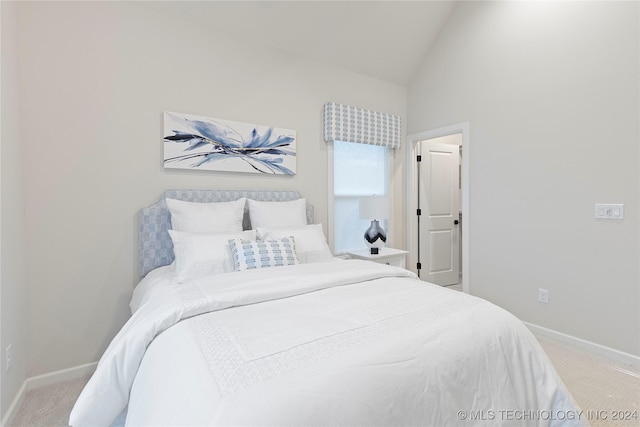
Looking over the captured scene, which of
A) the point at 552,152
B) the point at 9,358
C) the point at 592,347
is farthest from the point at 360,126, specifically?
the point at 9,358

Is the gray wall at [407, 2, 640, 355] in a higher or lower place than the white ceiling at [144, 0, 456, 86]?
lower

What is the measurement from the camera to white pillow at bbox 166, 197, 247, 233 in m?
2.32

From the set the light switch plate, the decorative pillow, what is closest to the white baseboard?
the decorative pillow

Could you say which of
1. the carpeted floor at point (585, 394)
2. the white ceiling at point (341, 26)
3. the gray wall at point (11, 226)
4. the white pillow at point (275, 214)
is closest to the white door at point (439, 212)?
the white ceiling at point (341, 26)

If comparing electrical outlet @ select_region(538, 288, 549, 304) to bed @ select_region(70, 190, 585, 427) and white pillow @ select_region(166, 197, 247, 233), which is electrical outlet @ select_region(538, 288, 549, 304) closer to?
bed @ select_region(70, 190, 585, 427)

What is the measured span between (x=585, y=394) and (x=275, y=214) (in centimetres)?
243

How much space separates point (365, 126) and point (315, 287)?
2.40 metres

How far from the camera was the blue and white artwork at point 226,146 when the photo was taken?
255cm

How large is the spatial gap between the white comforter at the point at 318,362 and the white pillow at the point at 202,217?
0.72 metres

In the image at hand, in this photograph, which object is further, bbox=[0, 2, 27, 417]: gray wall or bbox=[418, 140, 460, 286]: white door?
bbox=[418, 140, 460, 286]: white door

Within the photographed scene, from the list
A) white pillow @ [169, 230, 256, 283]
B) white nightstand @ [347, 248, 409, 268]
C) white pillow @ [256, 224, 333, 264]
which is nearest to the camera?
white pillow @ [169, 230, 256, 283]

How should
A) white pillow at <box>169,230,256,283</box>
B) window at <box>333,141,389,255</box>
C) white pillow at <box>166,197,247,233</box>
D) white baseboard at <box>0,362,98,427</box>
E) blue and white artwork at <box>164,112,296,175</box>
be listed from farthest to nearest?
window at <box>333,141,389,255</box>, blue and white artwork at <box>164,112,296,175</box>, white pillow at <box>166,197,247,233</box>, white pillow at <box>169,230,256,283</box>, white baseboard at <box>0,362,98,427</box>

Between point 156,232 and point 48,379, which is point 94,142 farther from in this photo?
point 48,379

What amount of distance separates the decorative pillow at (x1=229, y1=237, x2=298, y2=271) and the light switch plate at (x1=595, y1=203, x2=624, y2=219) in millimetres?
2385
